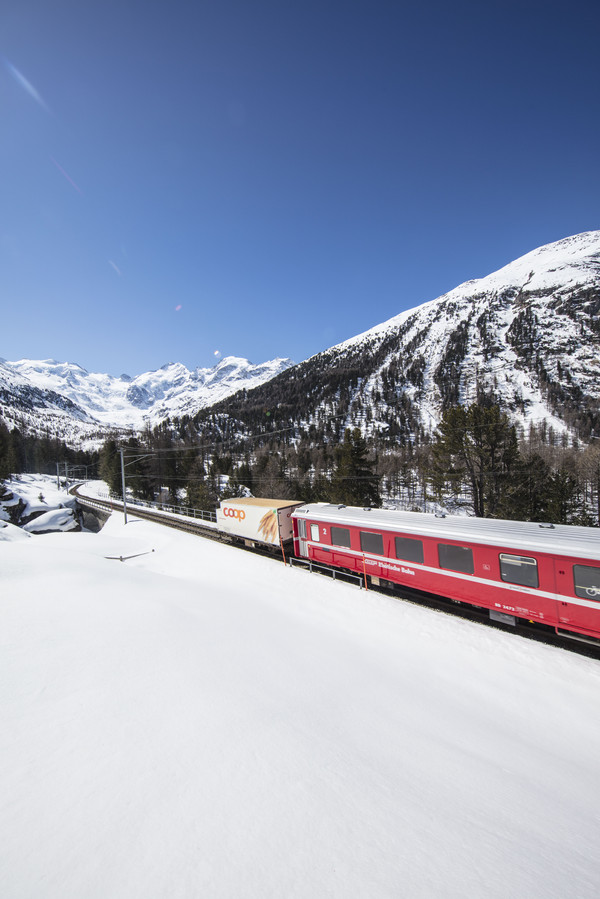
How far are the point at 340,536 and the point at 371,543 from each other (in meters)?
1.86

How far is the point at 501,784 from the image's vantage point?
4852 mm

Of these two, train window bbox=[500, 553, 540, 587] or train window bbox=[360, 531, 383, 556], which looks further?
train window bbox=[360, 531, 383, 556]

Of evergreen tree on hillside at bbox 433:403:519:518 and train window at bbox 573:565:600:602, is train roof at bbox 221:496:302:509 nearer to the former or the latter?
train window at bbox 573:565:600:602

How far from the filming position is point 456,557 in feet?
39.6

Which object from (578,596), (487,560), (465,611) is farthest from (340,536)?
(578,596)

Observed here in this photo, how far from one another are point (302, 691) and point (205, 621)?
13.3 feet

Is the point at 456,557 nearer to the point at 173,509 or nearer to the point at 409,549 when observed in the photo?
the point at 409,549

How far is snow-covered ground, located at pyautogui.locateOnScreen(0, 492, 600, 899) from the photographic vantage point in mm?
2848

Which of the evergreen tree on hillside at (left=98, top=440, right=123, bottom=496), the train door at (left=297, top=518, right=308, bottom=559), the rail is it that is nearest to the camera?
the train door at (left=297, top=518, right=308, bottom=559)

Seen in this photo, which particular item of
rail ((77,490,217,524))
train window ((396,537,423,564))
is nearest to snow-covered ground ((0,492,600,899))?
A: train window ((396,537,423,564))

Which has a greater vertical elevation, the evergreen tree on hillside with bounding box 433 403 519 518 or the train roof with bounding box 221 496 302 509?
the evergreen tree on hillside with bounding box 433 403 519 518

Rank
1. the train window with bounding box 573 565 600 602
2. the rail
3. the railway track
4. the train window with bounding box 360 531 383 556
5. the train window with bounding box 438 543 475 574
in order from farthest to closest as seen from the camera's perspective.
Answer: the rail → the train window with bounding box 360 531 383 556 → the train window with bounding box 438 543 475 574 → the railway track → the train window with bounding box 573 565 600 602

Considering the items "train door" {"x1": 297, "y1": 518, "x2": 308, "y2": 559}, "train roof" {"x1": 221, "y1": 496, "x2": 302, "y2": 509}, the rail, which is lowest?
the rail

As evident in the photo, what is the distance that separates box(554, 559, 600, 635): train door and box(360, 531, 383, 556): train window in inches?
244
